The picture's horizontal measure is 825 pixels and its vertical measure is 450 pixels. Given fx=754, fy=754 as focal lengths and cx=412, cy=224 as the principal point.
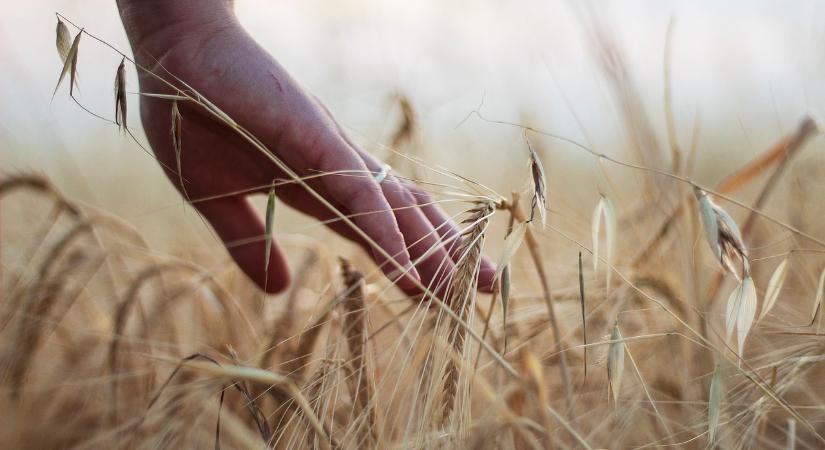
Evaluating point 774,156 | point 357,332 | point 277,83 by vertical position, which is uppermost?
point 277,83

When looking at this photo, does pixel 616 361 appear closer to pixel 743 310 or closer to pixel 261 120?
pixel 743 310

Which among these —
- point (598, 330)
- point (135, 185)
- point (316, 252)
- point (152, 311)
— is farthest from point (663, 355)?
point (135, 185)

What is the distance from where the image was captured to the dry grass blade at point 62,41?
0.56m

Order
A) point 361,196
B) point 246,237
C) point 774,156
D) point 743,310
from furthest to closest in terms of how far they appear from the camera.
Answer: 1. point 246,237
2. point 774,156
3. point 361,196
4. point 743,310

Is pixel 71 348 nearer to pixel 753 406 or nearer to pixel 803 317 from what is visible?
pixel 753 406

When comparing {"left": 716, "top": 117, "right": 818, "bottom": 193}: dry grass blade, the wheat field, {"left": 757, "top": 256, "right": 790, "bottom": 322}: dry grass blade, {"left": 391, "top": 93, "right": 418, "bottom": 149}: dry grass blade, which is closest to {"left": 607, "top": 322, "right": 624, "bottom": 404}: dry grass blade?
the wheat field

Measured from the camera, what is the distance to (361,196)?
0.63 m

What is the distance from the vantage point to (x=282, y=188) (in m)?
0.82

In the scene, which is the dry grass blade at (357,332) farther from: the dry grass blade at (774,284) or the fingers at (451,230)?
the dry grass blade at (774,284)

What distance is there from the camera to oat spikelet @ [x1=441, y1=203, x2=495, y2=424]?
0.53m

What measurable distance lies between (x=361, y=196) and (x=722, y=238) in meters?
0.28

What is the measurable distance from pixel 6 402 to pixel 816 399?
721 mm

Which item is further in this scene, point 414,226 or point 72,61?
point 414,226

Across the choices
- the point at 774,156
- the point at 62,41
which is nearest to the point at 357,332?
the point at 62,41
